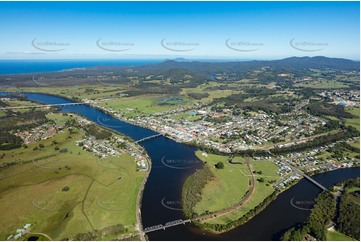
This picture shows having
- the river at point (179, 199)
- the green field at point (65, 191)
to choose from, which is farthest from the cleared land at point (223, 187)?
the green field at point (65, 191)

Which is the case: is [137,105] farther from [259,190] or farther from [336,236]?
[336,236]

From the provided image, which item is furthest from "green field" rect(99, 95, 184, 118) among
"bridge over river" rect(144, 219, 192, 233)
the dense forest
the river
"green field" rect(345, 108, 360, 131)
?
the dense forest

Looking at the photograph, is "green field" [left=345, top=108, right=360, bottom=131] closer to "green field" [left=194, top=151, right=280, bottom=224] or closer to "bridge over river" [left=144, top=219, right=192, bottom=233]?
"green field" [left=194, top=151, right=280, bottom=224]

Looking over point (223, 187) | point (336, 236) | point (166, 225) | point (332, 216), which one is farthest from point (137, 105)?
→ point (336, 236)

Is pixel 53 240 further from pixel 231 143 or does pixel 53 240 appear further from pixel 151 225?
pixel 231 143

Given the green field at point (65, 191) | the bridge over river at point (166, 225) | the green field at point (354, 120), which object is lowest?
the green field at point (354, 120)

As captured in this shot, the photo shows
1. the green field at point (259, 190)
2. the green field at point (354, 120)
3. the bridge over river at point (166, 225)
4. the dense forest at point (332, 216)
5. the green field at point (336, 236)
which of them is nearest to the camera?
the green field at point (336, 236)

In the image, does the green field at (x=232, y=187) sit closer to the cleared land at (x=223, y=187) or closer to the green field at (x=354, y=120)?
the cleared land at (x=223, y=187)
